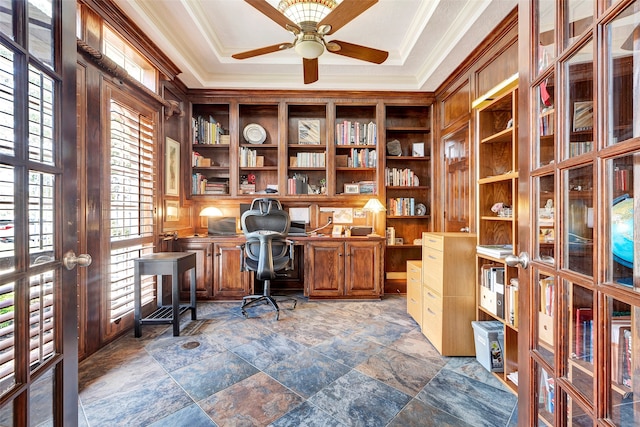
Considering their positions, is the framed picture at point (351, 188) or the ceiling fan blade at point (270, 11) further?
the framed picture at point (351, 188)

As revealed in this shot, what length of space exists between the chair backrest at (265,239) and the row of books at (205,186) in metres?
0.82

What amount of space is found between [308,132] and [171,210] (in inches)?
80.2

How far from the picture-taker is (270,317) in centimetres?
282

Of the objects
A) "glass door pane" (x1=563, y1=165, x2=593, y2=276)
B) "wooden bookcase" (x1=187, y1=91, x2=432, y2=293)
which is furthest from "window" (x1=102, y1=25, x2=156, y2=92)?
"glass door pane" (x1=563, y1=165, x2=593, y2=276)

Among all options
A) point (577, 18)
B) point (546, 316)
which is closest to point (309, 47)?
point (577, 18)

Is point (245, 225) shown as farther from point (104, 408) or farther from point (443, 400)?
point (443, 400)

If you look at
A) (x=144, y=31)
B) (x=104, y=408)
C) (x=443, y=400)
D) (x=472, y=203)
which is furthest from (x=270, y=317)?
(x=144, y=31)

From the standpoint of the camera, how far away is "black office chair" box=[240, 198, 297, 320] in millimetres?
2752

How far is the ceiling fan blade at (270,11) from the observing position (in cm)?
Answer: 167

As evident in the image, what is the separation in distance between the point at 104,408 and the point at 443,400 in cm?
197

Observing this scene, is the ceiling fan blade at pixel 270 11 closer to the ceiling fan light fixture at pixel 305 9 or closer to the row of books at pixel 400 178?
the ceiling fan light fixture at pixel 305 9

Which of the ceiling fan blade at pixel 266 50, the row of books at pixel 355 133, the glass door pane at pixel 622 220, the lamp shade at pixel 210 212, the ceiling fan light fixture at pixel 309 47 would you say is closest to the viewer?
the glass door pane at pixel 622 220

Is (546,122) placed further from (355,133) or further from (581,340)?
(355,133)

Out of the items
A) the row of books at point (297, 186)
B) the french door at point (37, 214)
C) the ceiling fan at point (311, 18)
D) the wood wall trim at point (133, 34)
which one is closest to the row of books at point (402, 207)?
the row of books at point (297, 186)
